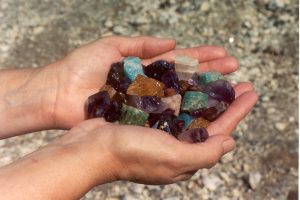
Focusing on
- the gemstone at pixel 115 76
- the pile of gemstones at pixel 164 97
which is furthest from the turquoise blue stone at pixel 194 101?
the gemstone at pixel 115 76

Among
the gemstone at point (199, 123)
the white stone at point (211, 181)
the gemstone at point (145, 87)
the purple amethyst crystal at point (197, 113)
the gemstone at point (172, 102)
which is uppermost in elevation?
the gemstone at point (145, 87)

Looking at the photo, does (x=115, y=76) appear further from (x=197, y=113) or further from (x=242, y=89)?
(x=242, y=89)

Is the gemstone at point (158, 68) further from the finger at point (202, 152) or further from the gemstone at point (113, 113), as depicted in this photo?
the finger at point (202, 152)

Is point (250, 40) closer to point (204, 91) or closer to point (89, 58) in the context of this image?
point (204, 91)

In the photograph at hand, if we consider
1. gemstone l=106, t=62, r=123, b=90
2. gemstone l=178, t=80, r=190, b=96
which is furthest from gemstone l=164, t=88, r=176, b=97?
gemstone l=106, t=62, r=123, b=90

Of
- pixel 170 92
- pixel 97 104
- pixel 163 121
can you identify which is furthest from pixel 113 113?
pixel 170 92

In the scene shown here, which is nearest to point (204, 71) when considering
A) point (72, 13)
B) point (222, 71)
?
point (222, 71)

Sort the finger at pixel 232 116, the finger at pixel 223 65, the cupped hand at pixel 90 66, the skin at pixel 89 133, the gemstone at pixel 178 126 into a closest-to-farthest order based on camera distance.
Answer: the skin at pixel 89 133 → the finger at pixel 232 116 → the gemstone at pixel 178 126 → the cupped hand at pixel 90 66 → the finger at pixel 223 65
